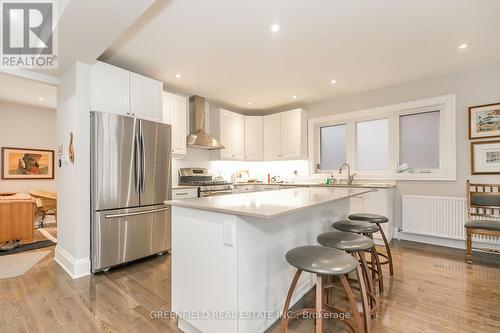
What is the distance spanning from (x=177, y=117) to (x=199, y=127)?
→ 55 cm

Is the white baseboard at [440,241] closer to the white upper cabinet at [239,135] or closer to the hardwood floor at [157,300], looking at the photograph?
the hardwood floor at [157,300]

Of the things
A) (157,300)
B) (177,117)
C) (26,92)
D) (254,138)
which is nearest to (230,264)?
(157,300)

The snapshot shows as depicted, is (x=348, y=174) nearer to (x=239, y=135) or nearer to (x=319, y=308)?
(x=239, y=135)

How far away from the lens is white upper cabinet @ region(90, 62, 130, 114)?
2.79 meters

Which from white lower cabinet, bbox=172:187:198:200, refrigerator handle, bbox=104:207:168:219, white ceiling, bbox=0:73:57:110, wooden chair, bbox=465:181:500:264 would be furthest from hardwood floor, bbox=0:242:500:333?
white ceiling, bbox=0:73:57:110

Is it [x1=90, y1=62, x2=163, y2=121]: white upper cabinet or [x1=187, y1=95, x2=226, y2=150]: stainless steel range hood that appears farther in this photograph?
[x1=187, y1=95, x2=226, y2=150]: stainless steel range hood

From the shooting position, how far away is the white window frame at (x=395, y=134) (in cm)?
360

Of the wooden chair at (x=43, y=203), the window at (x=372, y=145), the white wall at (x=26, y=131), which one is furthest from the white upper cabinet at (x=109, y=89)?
the window at (x=372, y=145)

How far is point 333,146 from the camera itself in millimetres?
4934

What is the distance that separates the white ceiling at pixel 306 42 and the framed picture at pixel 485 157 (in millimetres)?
1152

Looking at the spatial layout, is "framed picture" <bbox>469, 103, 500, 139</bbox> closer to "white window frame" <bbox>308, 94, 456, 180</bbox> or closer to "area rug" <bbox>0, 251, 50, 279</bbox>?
"white window frame" <bbox>308, 94, 456, 180</bbox>

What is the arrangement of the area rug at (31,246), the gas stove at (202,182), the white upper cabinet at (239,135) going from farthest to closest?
the white upper cabinet at (239,135) < the gas stove at (202,182) < the area rug at (31,246)

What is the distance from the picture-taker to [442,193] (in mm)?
3668

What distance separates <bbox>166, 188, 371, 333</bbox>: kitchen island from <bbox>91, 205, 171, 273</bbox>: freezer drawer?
1.39 meters
